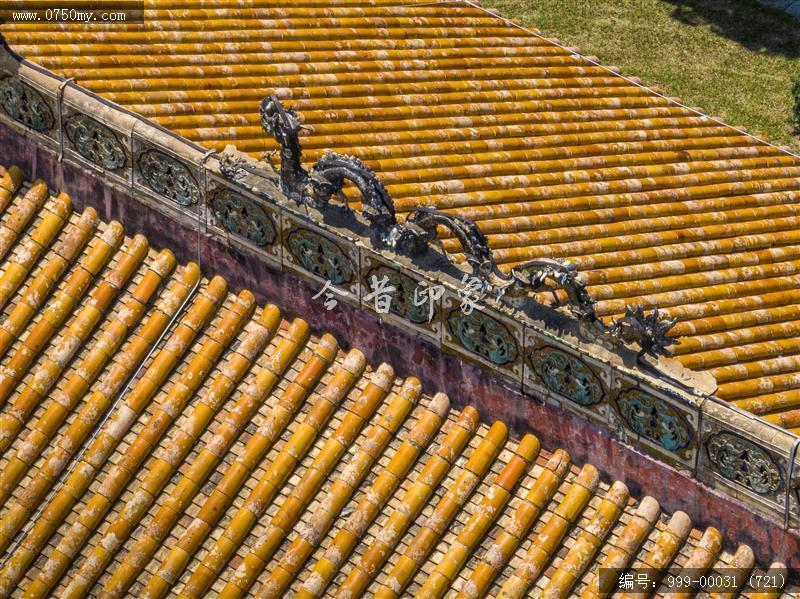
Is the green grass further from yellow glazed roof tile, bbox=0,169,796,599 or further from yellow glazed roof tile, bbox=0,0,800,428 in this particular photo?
yellow glazed roof tile, bbox=0,169,796,599

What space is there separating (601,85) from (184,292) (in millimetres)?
10250

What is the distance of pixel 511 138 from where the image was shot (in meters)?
31.5

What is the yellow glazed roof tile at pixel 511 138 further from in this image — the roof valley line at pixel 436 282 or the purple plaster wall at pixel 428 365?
the roof valley line at pixel 436 282

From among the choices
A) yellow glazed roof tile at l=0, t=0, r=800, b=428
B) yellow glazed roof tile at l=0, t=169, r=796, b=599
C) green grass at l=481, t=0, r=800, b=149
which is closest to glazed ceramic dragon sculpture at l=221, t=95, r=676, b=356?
yellow glazed roof tile at l=0, t=169, r=796, b=599

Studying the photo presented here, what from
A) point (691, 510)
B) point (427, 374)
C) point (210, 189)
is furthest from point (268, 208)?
point (691, 510)

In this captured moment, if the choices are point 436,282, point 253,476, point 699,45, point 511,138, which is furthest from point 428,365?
point 699,45

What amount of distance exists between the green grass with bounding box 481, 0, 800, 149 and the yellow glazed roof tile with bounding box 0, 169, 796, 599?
2548cm

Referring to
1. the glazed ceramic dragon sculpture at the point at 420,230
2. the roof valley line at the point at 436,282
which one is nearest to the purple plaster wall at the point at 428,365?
the roof valley line at the point at 436,282

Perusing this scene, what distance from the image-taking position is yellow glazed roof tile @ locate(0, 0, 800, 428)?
1108 inches

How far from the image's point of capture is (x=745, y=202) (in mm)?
31500

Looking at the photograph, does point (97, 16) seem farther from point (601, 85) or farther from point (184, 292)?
point (601, 85)

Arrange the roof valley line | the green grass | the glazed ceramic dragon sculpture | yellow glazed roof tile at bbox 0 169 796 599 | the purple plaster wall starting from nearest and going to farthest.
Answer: the roof valley line, the glazed ceramic dragon sculpture, the purple plaster wall, yellow glazed roof tile at bbox 0 169 796 599, the green grass

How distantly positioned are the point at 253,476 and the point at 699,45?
1238 inches

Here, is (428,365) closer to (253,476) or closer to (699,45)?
(253,476)
